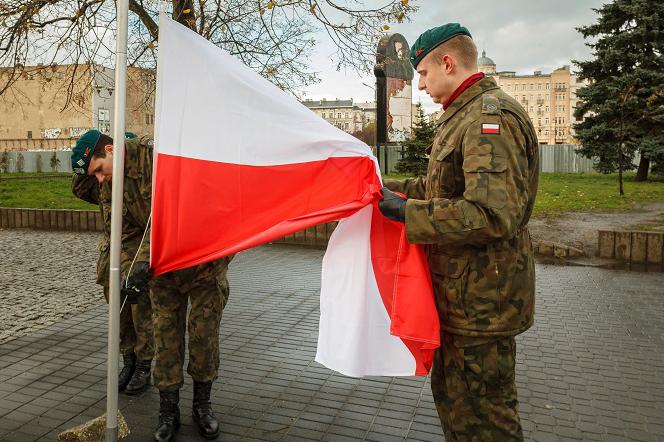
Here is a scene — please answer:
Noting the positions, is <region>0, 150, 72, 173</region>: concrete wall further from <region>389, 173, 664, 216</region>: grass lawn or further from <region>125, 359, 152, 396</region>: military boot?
<region>125, 359, 152, 396</region>: military boot

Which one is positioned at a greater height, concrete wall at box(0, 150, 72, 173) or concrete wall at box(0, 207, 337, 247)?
concrete wall at box(0, 150, 72, 173)

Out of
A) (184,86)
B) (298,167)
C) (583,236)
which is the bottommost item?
(583,236)

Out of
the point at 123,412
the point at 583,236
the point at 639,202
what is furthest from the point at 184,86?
the point at 639,202

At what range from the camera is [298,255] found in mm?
10648

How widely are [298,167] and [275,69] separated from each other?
29.2 ft

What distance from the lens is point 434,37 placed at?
2764 millimetres

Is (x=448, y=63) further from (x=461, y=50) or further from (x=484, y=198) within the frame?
(x=484, y=198)

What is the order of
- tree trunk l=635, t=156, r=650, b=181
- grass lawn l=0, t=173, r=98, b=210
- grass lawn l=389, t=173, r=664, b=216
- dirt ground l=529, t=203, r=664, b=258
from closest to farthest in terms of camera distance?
dirt ground l=529, t=203, r=664, b=258
grass lawn l=389, t=173, r=664, b=216
grass lawn l=0, t=173, r=98, b=210
tree trunk l=635, t=156, r=650, b=181

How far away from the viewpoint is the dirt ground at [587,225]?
10.9 metres

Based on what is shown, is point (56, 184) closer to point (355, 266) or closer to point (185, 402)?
point (185, 402)

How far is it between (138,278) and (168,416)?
95cm

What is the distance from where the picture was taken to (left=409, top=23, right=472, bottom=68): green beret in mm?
2746

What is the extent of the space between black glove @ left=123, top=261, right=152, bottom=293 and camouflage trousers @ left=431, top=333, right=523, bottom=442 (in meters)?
1.83

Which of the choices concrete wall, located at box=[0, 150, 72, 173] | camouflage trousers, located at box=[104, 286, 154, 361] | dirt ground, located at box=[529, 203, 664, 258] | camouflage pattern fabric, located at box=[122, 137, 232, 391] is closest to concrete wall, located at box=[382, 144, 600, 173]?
dirt ground, located at box=[529, 203, 664, 258]
